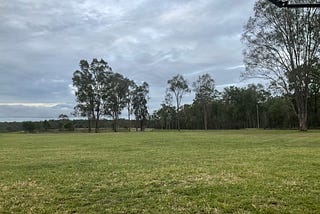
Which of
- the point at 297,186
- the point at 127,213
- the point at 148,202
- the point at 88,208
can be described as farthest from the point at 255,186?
the point at 88,208

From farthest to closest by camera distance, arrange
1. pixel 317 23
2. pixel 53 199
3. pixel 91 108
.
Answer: pixel 91 108, pixel 317 23, pixel 53 199

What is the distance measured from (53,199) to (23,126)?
98020mm

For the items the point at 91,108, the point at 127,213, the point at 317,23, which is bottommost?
the point at 127,213

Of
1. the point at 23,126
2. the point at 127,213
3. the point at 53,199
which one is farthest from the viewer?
the point at 23,126

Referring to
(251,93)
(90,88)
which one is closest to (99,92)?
(90,88)

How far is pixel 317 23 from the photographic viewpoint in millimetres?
39781

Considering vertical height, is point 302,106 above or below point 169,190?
above

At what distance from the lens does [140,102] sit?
101 meters

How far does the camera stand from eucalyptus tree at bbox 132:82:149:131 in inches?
3922

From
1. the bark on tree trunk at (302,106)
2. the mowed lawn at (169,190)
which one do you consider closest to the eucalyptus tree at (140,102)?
the bark on tree trunk at (302,106)

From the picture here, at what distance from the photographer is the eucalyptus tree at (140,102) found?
99.6 metres

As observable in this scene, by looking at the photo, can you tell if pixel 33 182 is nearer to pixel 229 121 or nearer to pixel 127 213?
pixel 127 213

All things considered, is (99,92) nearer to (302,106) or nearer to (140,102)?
(140,102)

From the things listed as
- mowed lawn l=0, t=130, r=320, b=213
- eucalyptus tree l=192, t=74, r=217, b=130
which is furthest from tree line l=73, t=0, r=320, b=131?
mowed lawn l=0, t=130, r=320, b=213
